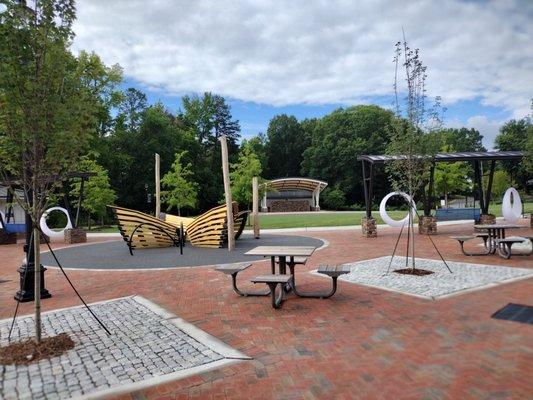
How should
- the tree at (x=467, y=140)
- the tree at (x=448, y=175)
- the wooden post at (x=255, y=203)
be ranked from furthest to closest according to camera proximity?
1. the tree at (x=467, y=140)
2. the tree at (x=448, y=175)
3. the wooden post at (x=255, y=203)

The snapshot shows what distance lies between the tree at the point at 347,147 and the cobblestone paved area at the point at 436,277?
4490 cm

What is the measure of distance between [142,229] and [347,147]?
44245 millimetres

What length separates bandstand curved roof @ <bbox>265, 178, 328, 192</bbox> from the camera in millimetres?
50625

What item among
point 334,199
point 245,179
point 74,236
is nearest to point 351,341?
point 74,236

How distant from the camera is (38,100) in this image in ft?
15.6

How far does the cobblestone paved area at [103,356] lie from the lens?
400cm

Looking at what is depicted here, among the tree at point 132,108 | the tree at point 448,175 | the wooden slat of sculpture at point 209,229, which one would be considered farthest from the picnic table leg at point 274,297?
the tree at point 132,108

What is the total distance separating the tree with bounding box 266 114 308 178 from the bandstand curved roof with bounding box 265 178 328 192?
46.4 ft

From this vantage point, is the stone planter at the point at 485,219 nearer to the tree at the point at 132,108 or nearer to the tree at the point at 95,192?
the tree at the point at 95,192

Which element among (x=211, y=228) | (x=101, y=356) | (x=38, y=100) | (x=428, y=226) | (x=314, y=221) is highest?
(x=38, y=100)

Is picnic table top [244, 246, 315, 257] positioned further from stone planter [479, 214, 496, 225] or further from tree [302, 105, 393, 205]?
tree [302, 105, 393, 205]

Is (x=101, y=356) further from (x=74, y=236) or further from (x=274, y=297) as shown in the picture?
(x=74, y=236)

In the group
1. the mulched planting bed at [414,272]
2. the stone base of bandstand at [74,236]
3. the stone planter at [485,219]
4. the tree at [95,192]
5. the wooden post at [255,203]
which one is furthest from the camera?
the tree at [95,192]

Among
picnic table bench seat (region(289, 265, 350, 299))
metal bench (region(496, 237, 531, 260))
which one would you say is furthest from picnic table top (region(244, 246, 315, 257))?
metal bench (region(496, 237, 531, 260))
